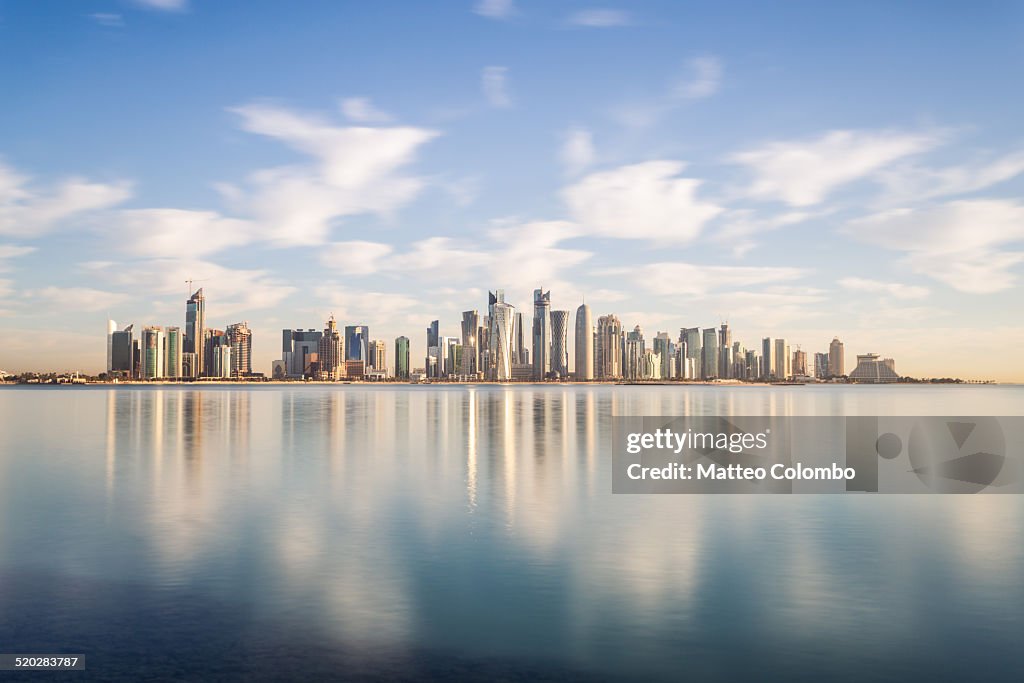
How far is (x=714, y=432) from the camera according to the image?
86.1m

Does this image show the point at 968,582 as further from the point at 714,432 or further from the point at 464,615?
the point at 714,432

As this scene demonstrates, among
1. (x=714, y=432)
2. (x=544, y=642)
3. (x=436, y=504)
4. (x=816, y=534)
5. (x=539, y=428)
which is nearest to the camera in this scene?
(x=544, y=642)

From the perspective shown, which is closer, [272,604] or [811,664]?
[811,664]

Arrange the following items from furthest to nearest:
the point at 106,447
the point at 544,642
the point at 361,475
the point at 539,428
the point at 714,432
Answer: the point at 539,428
the point at 714,432
the point at 106,447
the point at 361,475
the point at 544,642

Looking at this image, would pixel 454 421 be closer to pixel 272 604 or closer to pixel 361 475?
pixel 361 475

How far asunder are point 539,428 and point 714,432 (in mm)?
19443

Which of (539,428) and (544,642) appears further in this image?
(539,428)

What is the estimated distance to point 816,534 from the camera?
3175cm

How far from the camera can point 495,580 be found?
2436cm

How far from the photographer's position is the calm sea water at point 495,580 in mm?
17562

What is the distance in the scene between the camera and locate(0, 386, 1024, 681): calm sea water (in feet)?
57.6

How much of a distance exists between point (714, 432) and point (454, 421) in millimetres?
37904

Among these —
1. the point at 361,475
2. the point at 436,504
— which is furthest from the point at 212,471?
the point at 436,504

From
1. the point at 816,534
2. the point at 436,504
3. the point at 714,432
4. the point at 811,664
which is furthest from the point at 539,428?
the point at 811,664
